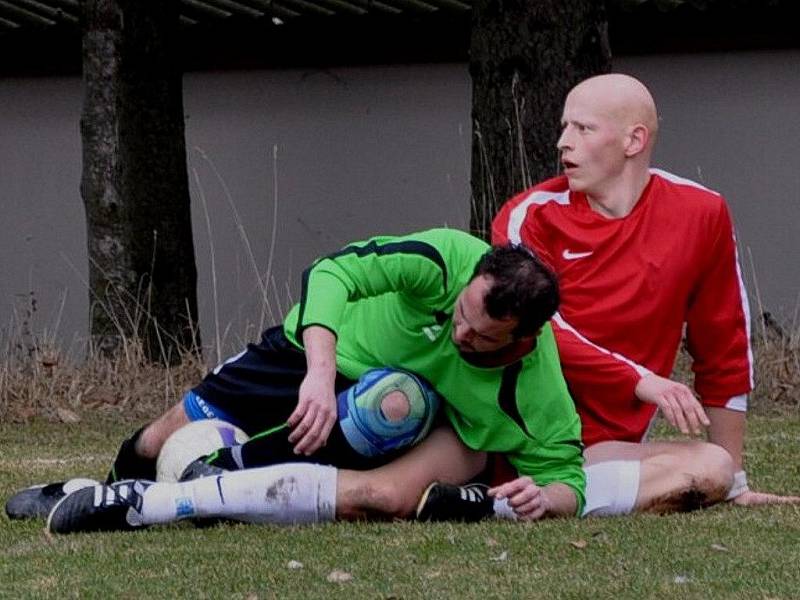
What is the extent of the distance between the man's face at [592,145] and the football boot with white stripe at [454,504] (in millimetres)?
1020

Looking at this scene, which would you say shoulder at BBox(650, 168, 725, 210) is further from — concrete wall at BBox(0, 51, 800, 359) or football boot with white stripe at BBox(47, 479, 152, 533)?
concrete wall at BBox(0, 51, 800, 359)

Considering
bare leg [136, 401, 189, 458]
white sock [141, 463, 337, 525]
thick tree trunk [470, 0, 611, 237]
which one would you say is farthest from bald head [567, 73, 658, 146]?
thick tree trunk [470, 0, 611, 237]

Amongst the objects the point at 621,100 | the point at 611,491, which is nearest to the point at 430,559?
the point at 611,491

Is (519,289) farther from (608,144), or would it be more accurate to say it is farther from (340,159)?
(340,159)

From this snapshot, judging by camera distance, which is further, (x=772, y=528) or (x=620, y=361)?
(x=620, y=361)

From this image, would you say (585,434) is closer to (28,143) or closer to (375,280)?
(375,280)

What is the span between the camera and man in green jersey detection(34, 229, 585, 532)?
509 cm

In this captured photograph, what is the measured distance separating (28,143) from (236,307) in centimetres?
217

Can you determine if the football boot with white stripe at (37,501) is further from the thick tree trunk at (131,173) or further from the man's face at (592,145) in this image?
the thick tree trunk at (131,173)

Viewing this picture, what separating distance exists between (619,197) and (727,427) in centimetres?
80

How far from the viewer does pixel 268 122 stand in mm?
13273

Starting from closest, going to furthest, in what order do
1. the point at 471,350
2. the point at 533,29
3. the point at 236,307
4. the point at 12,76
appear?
the point at 471,350 < the point at 533,29 < the point at 236,307 < the point at 12,76

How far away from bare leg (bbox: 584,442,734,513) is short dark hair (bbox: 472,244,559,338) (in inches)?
29.2

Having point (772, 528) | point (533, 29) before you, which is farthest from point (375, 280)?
point (533, 29)
